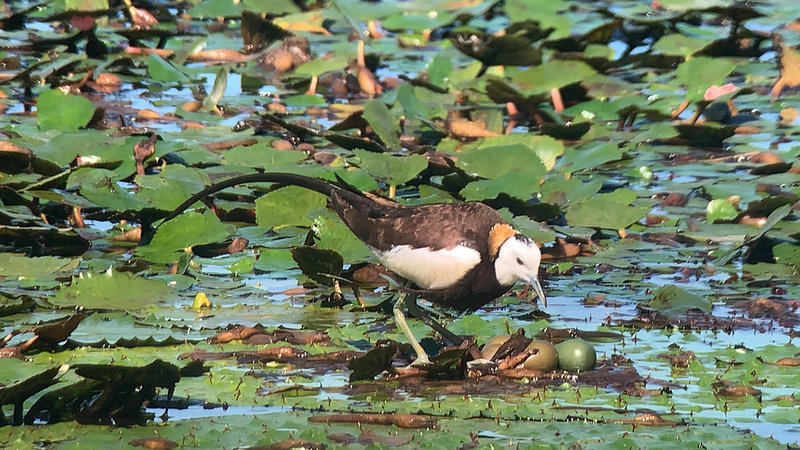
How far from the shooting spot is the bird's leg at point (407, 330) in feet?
17.8

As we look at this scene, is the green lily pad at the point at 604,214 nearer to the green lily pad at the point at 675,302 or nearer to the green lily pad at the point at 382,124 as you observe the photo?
the green lily pad at the point at 675,302

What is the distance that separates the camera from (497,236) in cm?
560

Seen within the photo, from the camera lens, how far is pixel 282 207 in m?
7.28

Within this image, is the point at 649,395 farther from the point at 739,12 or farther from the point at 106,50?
the point at 106,50

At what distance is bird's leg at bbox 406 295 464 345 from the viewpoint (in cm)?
579

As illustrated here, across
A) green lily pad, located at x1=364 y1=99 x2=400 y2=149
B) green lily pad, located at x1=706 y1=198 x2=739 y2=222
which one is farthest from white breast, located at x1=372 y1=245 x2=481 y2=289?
green lily pad, located at x1=364 y1=99 x2=400 y2=149

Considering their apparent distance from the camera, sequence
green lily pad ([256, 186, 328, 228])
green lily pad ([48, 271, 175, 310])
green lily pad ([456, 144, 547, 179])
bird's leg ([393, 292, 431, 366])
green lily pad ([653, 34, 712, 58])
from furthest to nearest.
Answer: green lily pad ([653, 34, 712, 58])
green lily pad ([456, 144, 547, 179])
green lily pad ([256, 186, 328, 228])
green lily pad ([48, 271, 175, 310])
bird's leg ([393, 292, 431, 366])

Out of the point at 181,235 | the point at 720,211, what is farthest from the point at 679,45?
the point at 181,235

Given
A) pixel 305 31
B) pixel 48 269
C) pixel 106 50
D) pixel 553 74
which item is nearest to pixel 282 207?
pixel 48 269

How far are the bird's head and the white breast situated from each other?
0.09 m

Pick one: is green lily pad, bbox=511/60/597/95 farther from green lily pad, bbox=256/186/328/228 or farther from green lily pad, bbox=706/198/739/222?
Result: green lily pad, bbox=256/186/328/228

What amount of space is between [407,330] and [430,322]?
0.23 m

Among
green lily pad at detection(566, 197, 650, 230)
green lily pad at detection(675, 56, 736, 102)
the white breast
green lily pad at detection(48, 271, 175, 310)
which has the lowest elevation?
green lily pad at detection(675, 56, 736, 102)

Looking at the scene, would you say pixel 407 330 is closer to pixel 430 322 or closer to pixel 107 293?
pixel 430 322
